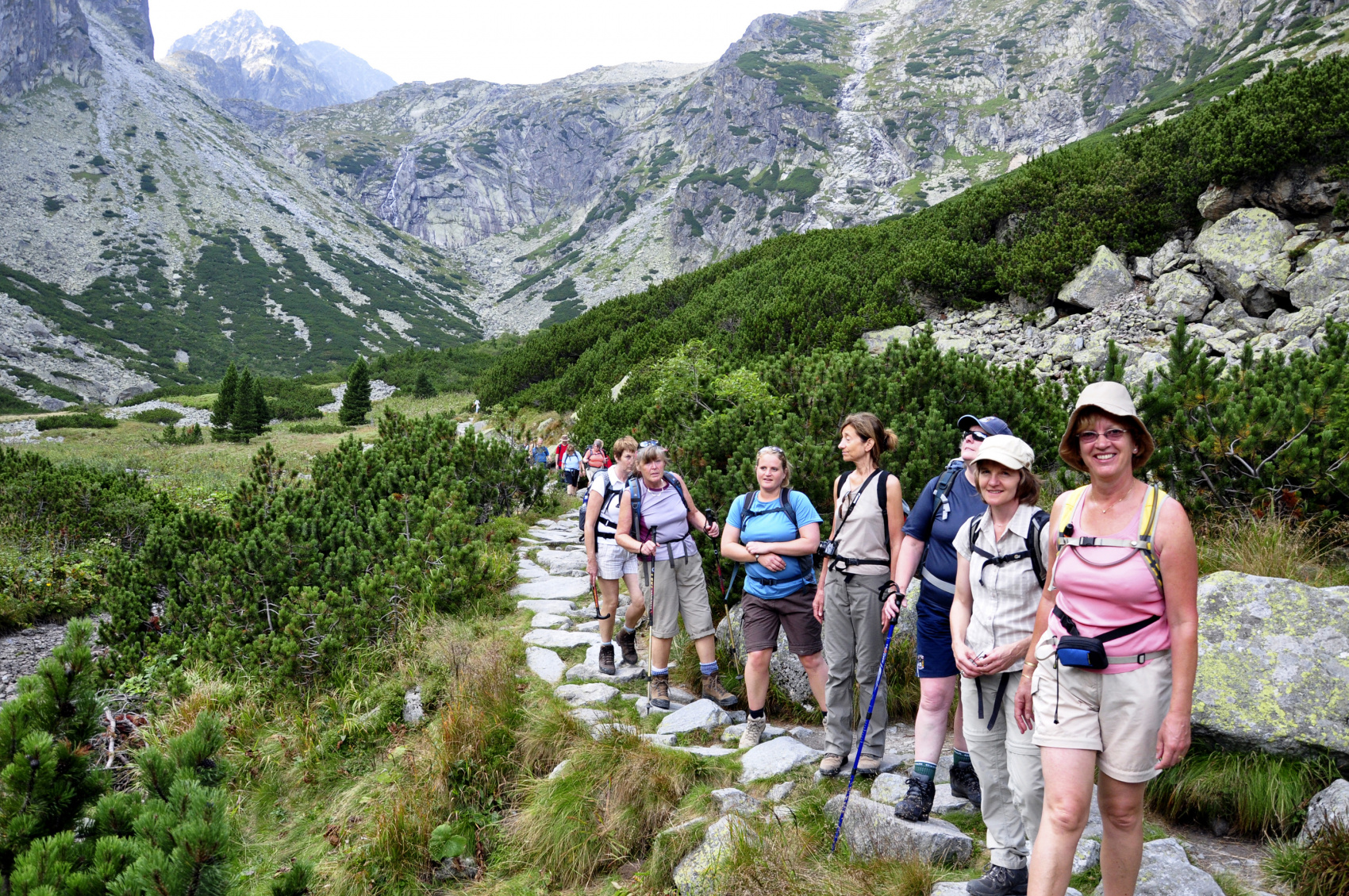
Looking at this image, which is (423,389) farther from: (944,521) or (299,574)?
(944,521)

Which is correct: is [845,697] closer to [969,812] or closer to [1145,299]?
[969,812]

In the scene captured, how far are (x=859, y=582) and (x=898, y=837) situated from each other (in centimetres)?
128

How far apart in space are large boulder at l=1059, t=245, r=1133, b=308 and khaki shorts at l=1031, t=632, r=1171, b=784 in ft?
37.6

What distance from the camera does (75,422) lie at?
89.3 feet

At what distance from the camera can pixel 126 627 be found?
738cm

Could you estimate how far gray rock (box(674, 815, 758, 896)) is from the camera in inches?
120

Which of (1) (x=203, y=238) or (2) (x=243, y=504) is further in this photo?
(1) (x=203, y=238)

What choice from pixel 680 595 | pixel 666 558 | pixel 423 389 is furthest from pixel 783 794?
pixel 423 389

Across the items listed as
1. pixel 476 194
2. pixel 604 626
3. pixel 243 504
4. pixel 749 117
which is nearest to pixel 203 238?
pixel 476 194

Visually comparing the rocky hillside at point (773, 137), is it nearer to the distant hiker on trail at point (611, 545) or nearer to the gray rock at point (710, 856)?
the distant hiker on trail at point (611, 545)

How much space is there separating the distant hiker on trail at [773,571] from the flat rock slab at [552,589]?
13.0 ft

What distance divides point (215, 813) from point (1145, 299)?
1349 centimetres

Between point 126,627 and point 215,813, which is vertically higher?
point 215,813

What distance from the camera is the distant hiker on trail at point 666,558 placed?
5.04 m
